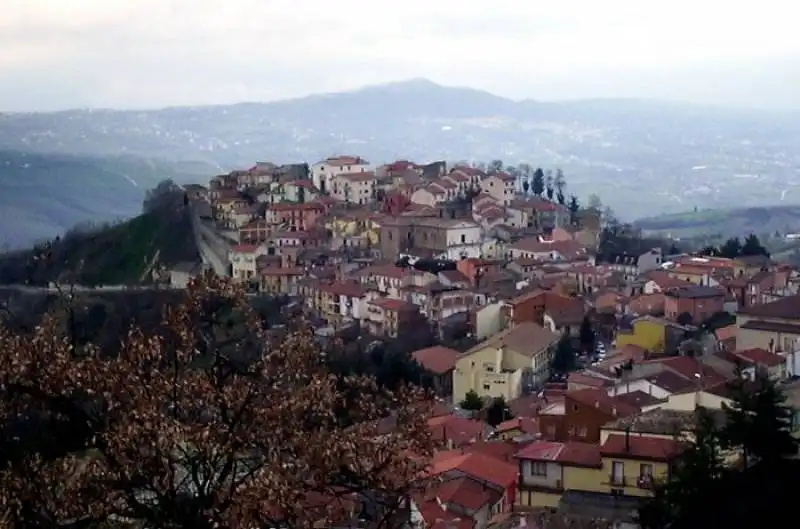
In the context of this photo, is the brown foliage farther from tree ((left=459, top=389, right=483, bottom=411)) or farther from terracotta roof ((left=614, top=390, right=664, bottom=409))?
tree ((left=459, top=389, right=483, bottom=411))

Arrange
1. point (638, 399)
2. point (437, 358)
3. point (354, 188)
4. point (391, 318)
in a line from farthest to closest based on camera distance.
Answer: point (354, 188) < point (391, 318) < point (437, 358) < point (638, 399)

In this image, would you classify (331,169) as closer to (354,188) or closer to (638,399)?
(354,188)

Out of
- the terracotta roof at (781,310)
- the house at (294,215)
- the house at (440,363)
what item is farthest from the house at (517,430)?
the house at (294,215)

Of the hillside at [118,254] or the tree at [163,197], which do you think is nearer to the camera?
the hillside at [118,254]

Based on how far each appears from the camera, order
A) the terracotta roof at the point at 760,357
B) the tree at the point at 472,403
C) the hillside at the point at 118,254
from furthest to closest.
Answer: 1. the hillside at the point at 118,254
2. the tree at the point at 472,403
3. the terracotta roof at the point at 760,357

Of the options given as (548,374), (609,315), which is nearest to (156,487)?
(548,374)

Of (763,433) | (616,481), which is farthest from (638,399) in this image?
(763,433)

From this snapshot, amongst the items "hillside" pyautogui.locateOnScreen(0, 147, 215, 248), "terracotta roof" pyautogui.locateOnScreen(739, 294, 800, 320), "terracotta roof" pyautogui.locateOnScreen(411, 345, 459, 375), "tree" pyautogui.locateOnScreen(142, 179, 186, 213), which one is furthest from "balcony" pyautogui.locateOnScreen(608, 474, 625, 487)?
"hillside" pyautogui.locateOnScreen(0, 147, 215, 248)

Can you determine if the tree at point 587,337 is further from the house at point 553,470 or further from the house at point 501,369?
the house at point 553,470
